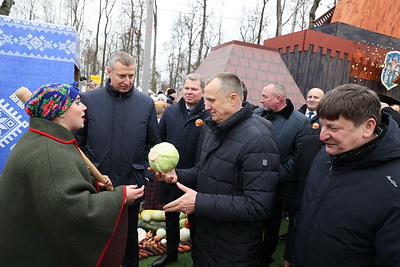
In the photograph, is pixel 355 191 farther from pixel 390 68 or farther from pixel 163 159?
pixel 390 68

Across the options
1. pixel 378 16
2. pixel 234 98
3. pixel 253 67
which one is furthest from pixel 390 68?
pixel 234 98

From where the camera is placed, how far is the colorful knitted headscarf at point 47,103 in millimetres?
1905

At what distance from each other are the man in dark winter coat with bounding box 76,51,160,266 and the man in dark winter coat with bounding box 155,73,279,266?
1.05 metres

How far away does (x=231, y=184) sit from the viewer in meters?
2.21

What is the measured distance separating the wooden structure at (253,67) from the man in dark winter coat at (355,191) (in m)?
5.75

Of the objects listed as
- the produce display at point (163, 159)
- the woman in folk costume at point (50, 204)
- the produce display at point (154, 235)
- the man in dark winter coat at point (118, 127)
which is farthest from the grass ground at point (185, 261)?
the woman in folk costume at point (50, 204)

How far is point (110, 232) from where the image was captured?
6.15 ft

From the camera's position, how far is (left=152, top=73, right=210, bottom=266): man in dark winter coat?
150 inches

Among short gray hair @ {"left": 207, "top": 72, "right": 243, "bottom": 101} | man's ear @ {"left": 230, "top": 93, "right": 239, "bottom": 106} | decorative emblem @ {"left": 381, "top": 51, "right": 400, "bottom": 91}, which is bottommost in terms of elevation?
man's ear @ {"left": 230, "top": 93, "right": 239, "bottom": 106}

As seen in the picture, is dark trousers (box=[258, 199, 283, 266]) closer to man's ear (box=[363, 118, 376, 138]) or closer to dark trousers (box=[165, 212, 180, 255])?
dark trousers (box=[165, 212, 180, 255])

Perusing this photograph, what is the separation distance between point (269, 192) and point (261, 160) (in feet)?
0.84

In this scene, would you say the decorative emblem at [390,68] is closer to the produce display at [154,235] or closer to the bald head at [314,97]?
the bald head at [314,97]

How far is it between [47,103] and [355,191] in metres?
2.07

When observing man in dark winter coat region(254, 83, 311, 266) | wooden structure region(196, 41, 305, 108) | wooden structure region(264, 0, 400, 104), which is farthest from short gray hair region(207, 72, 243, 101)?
wooden structure region(264, 0, 400, 104)
